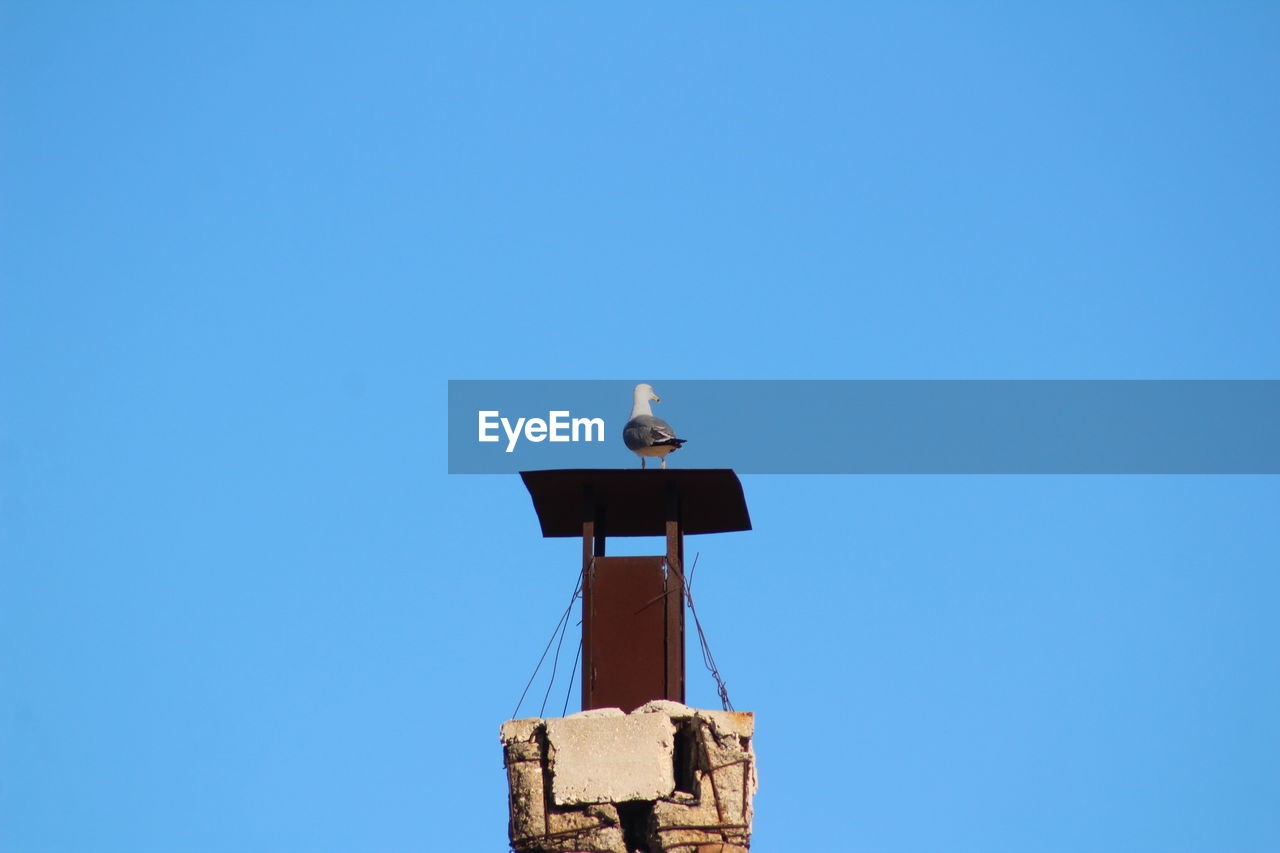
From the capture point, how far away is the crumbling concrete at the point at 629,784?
74.5 feet

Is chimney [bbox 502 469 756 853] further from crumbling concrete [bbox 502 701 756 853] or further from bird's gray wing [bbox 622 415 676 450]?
bird's gray wing [bbox 622 415 676 450]

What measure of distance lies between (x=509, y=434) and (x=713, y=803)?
6.32 m

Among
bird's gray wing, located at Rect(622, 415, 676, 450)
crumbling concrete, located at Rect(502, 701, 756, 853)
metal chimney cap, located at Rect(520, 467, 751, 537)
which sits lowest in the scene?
crumbling concrete, located at Rect(502, 701, 756, 853)

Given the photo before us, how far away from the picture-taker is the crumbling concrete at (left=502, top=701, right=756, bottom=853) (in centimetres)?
2270

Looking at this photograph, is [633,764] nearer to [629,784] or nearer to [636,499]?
[629,784]


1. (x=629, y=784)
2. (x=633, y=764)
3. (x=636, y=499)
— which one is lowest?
(x=629, y=784)

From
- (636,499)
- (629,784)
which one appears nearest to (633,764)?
(629,784)

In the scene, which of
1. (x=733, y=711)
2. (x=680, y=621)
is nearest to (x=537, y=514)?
(x=680, y=621)

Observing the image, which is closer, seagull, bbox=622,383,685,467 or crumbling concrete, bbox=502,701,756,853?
crumbling concrete, bbox=502,701,756,853

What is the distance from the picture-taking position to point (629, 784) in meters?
22.9

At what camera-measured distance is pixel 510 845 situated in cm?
2295

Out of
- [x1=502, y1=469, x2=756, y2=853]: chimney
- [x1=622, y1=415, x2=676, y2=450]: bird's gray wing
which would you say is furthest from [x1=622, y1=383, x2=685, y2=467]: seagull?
[x1=502, y1=469, x2=756, y2=853]: chimney

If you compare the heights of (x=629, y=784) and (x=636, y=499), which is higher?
(x=636, y=499)

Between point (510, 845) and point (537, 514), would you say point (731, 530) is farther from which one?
point (510, 845)
